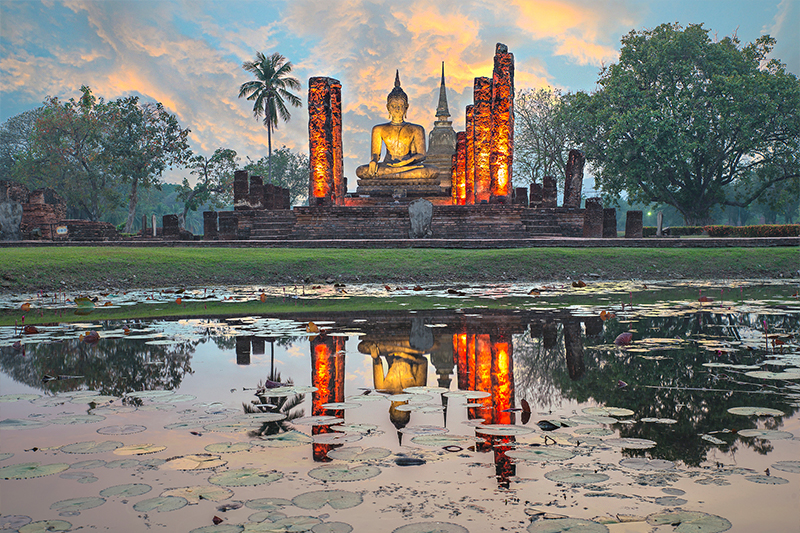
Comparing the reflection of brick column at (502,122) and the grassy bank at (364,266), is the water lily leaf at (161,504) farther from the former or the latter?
the reflection of brick column at (502,122)

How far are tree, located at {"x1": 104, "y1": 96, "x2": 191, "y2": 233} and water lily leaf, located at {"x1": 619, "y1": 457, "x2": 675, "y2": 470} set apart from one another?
137 ft

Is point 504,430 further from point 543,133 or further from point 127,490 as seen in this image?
point 543,133

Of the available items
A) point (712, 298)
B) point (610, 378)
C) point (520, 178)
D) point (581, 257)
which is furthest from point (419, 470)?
point (520, 178)

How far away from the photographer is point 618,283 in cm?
1140

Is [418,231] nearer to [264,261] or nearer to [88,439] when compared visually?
[264,261]

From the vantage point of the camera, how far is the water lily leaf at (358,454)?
2.63 metres

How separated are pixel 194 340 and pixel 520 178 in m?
43.7

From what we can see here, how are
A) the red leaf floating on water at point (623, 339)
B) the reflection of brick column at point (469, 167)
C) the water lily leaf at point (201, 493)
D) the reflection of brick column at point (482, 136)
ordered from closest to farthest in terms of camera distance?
the water lily leaf at point (201, 493) → the red leaf floating on water at point (623, 339) → the reflection of brick column at point (482, 136) → the reflection of brick column at point (469, 167)

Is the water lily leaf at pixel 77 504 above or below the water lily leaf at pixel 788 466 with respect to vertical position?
below

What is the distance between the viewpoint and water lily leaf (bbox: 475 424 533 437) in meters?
2.87

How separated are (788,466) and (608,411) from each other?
89cm

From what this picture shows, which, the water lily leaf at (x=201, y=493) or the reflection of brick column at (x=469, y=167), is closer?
the water lily leaf at (x=201, y=493)

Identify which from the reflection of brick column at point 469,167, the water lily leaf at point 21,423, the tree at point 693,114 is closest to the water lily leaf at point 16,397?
the water lily leaf at point 21,423

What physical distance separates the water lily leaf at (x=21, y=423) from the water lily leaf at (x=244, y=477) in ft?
4.14
